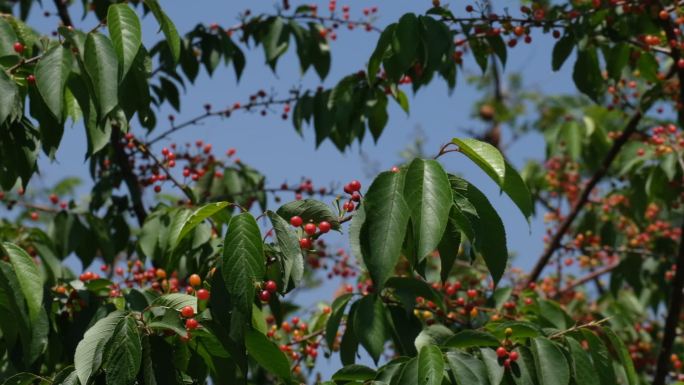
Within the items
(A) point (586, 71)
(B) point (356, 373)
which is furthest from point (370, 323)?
(A) point (586, 71)

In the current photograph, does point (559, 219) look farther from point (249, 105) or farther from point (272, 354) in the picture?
point (272, 354)

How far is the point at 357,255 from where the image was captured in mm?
1889

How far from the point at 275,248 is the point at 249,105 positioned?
237 centimetres

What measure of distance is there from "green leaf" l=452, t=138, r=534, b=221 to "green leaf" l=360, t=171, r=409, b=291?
150 mm

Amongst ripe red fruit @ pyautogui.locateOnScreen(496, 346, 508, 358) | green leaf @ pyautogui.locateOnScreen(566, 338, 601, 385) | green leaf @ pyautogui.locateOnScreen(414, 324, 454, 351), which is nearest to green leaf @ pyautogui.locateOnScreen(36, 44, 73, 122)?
green leaf @ pyautogui.locateOnScreen(414, 324, 454, 351)

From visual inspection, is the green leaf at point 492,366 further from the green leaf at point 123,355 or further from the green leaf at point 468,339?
the green leaf at point 123,355

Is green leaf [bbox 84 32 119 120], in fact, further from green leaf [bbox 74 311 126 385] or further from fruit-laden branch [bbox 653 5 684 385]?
fruit-laden branch [bbox 653 5 684 385]

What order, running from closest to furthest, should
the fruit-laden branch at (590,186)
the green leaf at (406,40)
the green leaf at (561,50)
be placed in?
1. the green leaf at (406,40)
2. the green leaf at (561,50)
3. the fruit-laden branch at (590,186)

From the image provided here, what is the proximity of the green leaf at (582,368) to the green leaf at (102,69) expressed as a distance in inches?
46.6

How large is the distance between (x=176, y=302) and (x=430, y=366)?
22.1 inches

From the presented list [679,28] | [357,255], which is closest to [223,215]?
[357,255]

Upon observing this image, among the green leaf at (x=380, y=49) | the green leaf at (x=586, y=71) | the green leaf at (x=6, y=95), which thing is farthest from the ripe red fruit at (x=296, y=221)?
the green leaf at (x=586, y=71)

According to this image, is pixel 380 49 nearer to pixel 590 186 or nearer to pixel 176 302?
pixel 176 302

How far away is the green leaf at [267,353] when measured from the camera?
209 cm
